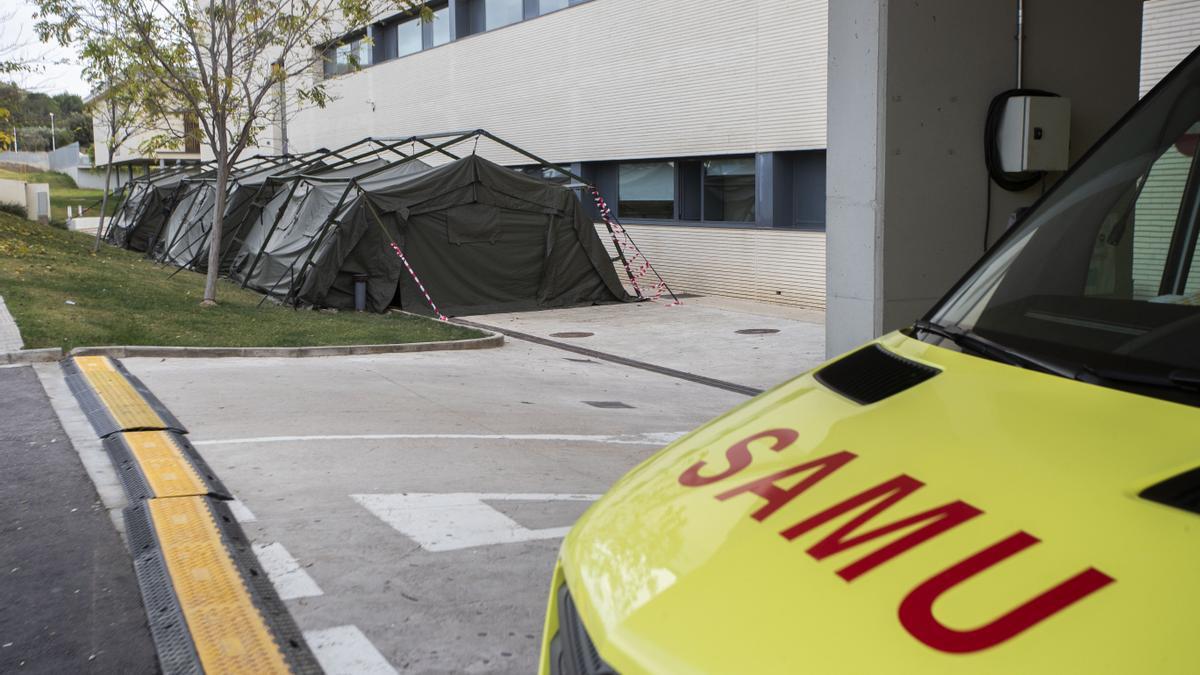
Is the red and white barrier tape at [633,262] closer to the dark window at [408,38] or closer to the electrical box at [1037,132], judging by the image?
the dark window at [408,38]

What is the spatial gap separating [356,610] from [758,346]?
987 centimetres

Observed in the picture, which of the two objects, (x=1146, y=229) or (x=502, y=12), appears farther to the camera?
(x=502, y=12)

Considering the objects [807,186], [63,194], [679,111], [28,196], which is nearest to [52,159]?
[63,194]

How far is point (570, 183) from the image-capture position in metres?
19.6

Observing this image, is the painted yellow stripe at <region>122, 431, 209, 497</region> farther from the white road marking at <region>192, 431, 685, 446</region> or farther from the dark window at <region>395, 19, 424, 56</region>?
the dark window at <region>395, 19, 424, 56</region>

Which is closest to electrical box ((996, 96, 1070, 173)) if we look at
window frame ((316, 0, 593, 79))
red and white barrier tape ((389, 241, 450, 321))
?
red and white barrier tape ((389, 241, 450, 321))

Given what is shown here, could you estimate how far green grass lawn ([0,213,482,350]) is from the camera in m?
12.2

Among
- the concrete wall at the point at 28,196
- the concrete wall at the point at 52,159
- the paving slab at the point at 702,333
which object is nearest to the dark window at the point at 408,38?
the paving slab at the point at 702,333

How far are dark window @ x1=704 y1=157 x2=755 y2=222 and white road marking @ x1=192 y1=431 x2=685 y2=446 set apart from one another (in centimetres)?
1144

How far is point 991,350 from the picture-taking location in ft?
8.16

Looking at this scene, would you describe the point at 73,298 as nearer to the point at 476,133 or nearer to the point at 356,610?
the point at 476,133

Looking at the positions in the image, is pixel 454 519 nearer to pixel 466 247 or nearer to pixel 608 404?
pixel 608 404

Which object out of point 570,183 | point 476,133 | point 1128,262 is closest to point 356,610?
point 1128,262

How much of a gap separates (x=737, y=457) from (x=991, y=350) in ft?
2.25
